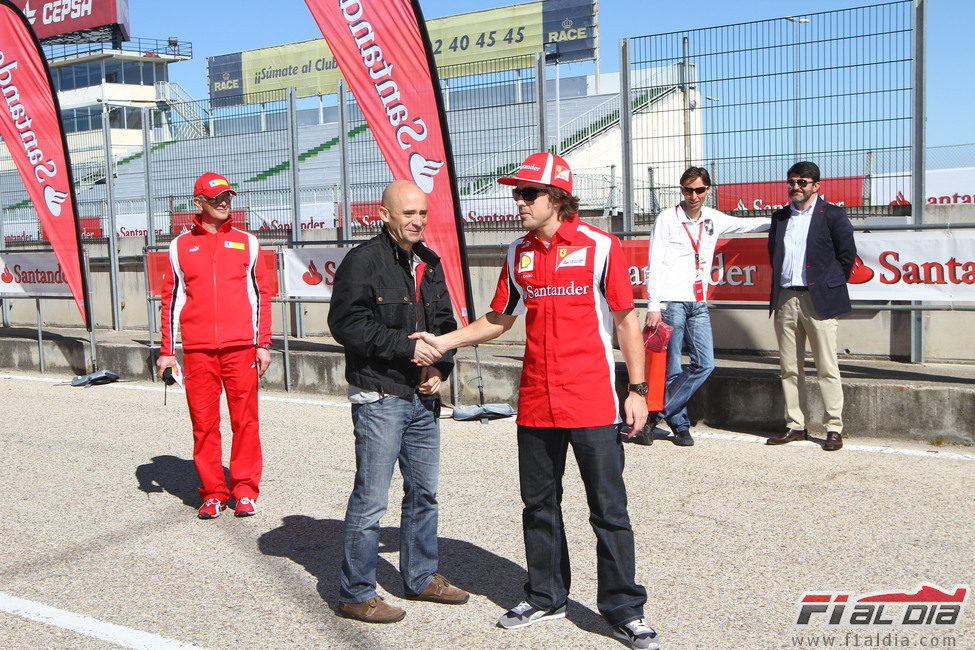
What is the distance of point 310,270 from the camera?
1082 cm

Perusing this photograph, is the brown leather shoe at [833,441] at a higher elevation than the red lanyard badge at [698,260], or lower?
lower

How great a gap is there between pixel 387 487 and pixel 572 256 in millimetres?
1279

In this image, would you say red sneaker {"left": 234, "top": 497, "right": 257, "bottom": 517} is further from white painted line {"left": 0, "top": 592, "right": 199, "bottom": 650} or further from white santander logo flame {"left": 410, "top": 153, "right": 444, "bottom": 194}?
white santander logo flame {"left": 410, "top": 153, "right": 444, "bottom": 194}

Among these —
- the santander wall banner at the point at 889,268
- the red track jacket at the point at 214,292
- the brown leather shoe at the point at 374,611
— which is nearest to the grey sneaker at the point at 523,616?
the brown leather shoe at the point at 374,611

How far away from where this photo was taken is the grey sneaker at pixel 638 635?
382 cm

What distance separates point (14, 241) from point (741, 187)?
14522 mm

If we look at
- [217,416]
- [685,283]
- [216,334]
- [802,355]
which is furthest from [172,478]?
[802,355]

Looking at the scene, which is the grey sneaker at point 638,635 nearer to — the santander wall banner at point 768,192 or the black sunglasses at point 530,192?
the black sunglasses at point 530,192

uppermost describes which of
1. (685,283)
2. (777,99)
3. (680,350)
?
(777,99)

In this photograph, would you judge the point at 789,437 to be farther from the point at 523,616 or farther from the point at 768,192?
the point at 523,616

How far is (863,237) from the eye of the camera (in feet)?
26.0

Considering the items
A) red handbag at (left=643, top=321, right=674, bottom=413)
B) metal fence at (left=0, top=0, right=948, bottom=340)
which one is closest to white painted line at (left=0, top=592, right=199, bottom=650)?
red handbag at (left=643, top=321, right=674, bottom=413)

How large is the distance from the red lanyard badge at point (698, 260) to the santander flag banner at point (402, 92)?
2111 millimetres

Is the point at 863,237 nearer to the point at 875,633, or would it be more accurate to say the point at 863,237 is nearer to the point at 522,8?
the point at 875,633
